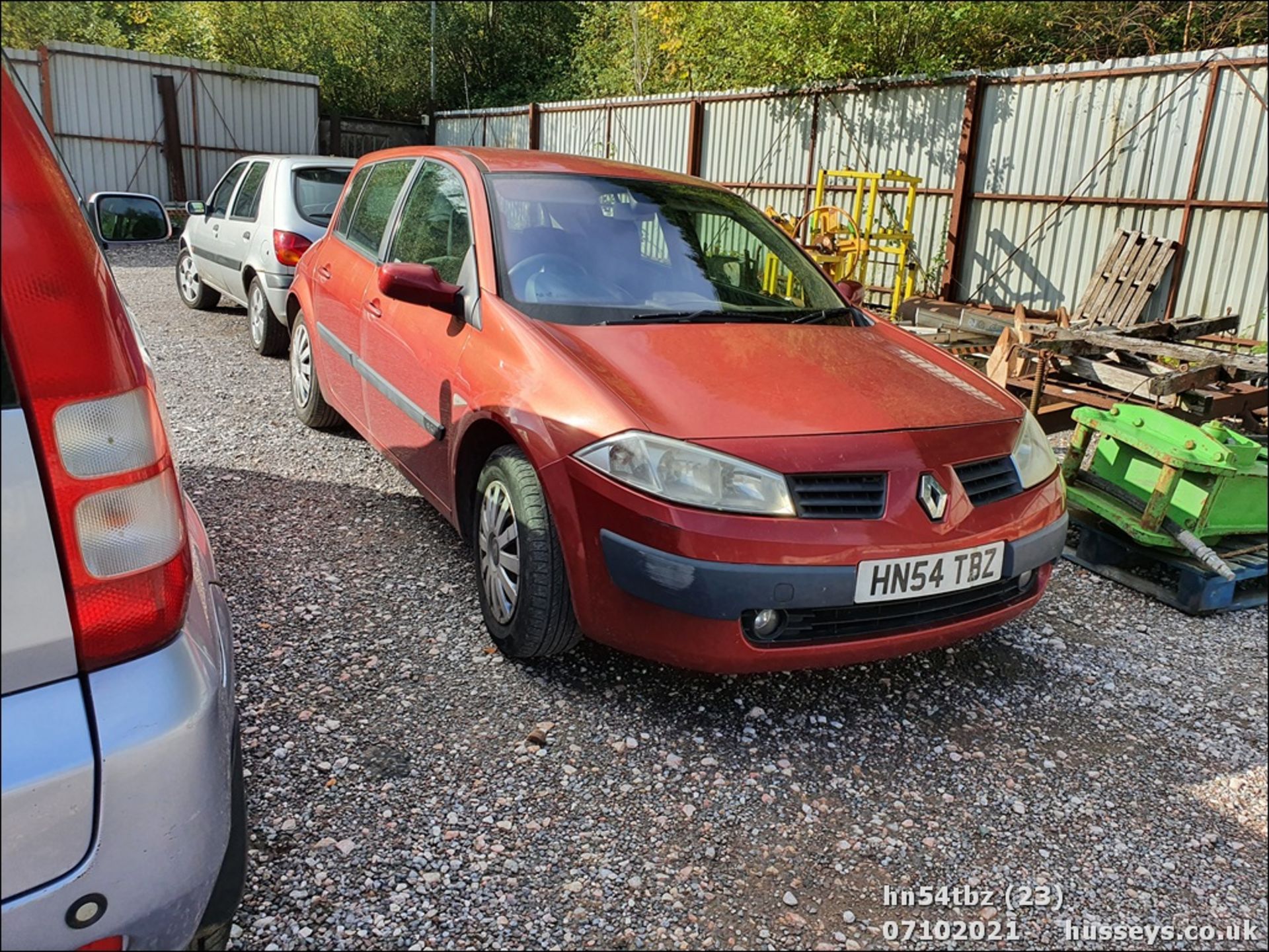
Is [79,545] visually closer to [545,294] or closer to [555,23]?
[545,294]

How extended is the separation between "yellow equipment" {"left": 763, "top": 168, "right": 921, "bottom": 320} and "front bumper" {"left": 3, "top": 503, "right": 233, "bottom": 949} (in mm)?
7322

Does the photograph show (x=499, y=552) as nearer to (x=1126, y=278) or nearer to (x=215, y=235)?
(x=215, y=235)

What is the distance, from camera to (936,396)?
3084mm

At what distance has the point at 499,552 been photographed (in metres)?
3.11

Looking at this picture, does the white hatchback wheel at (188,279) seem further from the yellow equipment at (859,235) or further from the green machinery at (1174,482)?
the green machinery at (1174,482)

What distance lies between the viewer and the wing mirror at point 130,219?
317 cm

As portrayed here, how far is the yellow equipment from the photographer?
9219 mm

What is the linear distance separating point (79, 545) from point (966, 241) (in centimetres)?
1133

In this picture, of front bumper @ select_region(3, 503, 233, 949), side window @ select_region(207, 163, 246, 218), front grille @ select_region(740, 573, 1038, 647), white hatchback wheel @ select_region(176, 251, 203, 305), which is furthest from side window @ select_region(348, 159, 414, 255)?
white hatchback wheel @ select_region(176, 251, 203, 305)

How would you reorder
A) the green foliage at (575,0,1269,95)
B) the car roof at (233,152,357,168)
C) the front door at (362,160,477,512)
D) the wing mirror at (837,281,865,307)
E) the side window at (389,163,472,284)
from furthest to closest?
the green foliage at (575,0,1269,95)
the car roof at (233,152,357,168)
the wing mirror at (837,281,865,307)
the side window at (389,163,472,284)
the front door at (362,160,477,512)

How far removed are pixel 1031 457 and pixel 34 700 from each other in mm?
2832

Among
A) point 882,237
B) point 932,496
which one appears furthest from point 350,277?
point 882,237

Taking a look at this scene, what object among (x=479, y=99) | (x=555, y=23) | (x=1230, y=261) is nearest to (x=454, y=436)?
(x=1230, y=261)

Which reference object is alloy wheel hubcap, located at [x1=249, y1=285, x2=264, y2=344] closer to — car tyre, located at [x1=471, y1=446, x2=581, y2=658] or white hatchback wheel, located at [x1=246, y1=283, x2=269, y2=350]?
white hatchback wheel, located at [x1=246, y1=283, x2=269, y2=350]
